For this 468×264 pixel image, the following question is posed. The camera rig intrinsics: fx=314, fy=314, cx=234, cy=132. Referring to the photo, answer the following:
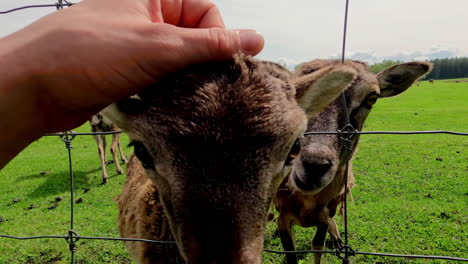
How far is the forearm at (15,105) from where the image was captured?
1.59 m

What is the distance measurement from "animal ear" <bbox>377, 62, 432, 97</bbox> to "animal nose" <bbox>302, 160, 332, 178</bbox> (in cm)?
199

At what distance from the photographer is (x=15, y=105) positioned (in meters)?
1.67

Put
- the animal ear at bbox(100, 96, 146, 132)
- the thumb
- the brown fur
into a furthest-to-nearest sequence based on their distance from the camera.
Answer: the brown fur < the animal ear at bbox(100, 96, 146, 132) < the thumb

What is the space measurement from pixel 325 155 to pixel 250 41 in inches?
77.1

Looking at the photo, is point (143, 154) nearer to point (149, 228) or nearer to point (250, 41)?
point (250, 41)

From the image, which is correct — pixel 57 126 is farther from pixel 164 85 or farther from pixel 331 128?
pixel 331 128

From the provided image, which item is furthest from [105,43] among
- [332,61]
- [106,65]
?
[332,61]

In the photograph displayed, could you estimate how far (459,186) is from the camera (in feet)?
30.9

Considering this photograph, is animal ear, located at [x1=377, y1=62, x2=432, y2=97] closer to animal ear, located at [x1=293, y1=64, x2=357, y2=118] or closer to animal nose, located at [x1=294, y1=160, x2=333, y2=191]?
animal nose, located at [x1=294, y1=160, x2=333, y2=191]

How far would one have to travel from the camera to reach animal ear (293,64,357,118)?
2.31m

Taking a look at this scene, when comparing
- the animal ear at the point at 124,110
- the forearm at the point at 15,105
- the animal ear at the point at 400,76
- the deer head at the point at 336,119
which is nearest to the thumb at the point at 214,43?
the animal ear at the point at 124,110

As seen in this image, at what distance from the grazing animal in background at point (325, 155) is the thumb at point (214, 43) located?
1.91 m

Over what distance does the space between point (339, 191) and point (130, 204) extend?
289 centimetres

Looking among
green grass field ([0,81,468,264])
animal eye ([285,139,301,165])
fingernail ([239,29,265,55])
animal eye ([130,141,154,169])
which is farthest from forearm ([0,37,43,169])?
green grass field ([0,81,468,264])
